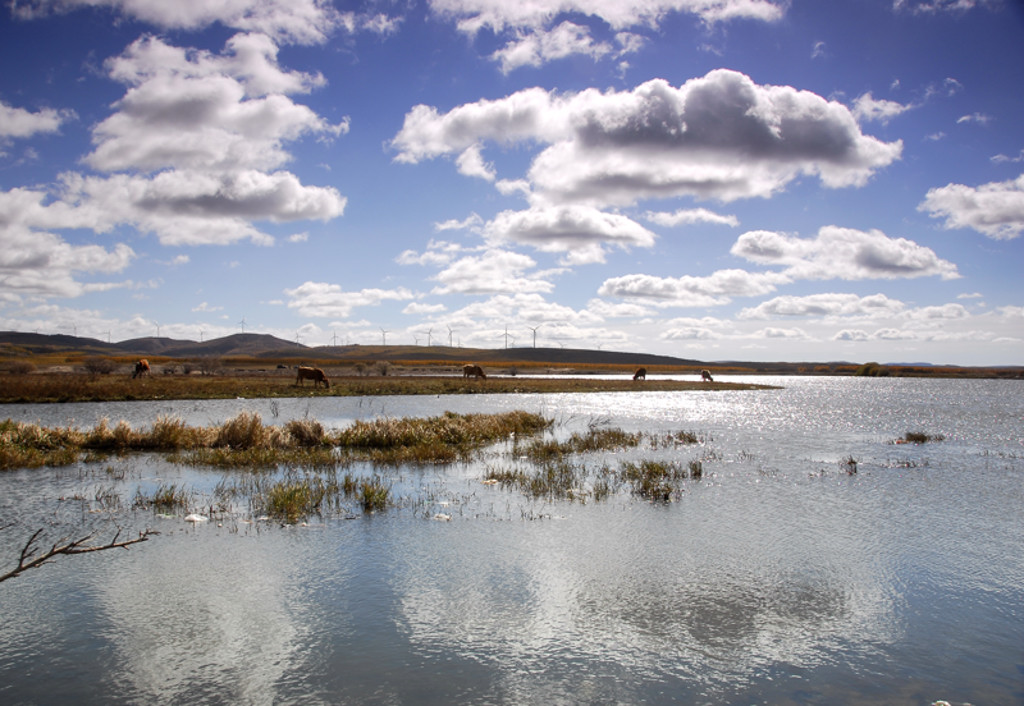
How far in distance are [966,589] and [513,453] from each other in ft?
49.2

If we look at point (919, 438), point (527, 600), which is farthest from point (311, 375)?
point (527, 600)

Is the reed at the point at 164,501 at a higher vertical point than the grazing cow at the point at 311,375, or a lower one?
lower

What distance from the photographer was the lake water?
7.09 m

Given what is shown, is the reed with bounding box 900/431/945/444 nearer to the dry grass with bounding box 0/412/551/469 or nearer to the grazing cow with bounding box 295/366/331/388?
the dry grass with bounding box 0/412/551/469

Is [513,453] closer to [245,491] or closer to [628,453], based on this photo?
[628,453]

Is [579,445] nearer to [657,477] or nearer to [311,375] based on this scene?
[657,477]

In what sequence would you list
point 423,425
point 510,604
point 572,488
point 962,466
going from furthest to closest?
point 423,425 → point 962,466 → point 572,488 → point 510,604

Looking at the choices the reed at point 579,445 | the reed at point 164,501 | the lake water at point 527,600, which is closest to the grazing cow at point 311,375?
the reed at point 579,445

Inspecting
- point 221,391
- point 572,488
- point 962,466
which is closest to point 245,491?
point 572,488

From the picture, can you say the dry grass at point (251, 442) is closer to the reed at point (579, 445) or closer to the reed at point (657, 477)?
the reed at point (579, 445)

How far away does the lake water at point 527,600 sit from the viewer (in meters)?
7.09

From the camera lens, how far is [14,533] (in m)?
12.0

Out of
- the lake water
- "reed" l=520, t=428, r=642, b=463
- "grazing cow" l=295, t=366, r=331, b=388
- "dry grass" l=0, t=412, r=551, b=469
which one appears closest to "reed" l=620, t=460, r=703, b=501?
the lake water

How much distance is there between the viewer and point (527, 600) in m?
9.39
